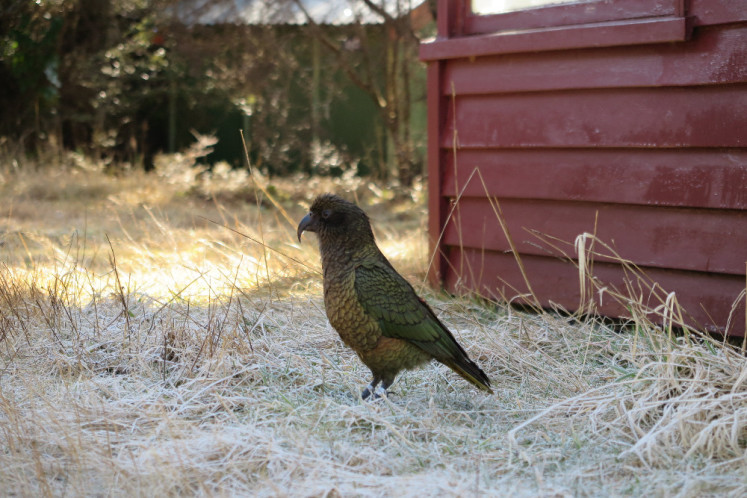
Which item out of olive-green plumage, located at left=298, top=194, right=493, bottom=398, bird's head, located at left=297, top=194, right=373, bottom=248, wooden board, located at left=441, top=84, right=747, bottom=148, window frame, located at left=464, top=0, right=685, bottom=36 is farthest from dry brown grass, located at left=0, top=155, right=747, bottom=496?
window frame, located at left=464, top=0, right=685, bottom=36

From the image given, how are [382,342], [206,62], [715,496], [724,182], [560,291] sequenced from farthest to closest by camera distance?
[206,62] → [560,291] → [724,182] → [382,342] → [715,496]

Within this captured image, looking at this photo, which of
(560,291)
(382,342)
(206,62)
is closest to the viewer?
(382,342)

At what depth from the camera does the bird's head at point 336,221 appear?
317cm

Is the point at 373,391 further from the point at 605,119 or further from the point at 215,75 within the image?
the point at 215,75

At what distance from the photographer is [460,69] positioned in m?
4.75

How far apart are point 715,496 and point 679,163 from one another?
6.99ft

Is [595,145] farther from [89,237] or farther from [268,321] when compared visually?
[89,237]

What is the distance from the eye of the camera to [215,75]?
38.7 feet

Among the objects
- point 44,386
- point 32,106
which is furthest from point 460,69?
point 32,106

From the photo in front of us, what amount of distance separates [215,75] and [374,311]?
965 cm

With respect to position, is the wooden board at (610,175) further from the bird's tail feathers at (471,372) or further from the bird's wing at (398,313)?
the bird's tail feathers at (471,372)

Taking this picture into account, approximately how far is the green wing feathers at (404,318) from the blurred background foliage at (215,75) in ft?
22.4

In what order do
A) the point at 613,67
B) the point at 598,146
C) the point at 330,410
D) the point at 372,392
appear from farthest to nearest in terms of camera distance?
the point at 598,146, the point at 613,67, the point at 372,392, the point at 330,410

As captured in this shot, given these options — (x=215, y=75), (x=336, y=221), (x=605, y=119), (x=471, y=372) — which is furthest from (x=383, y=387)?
(x=215, y=75)
